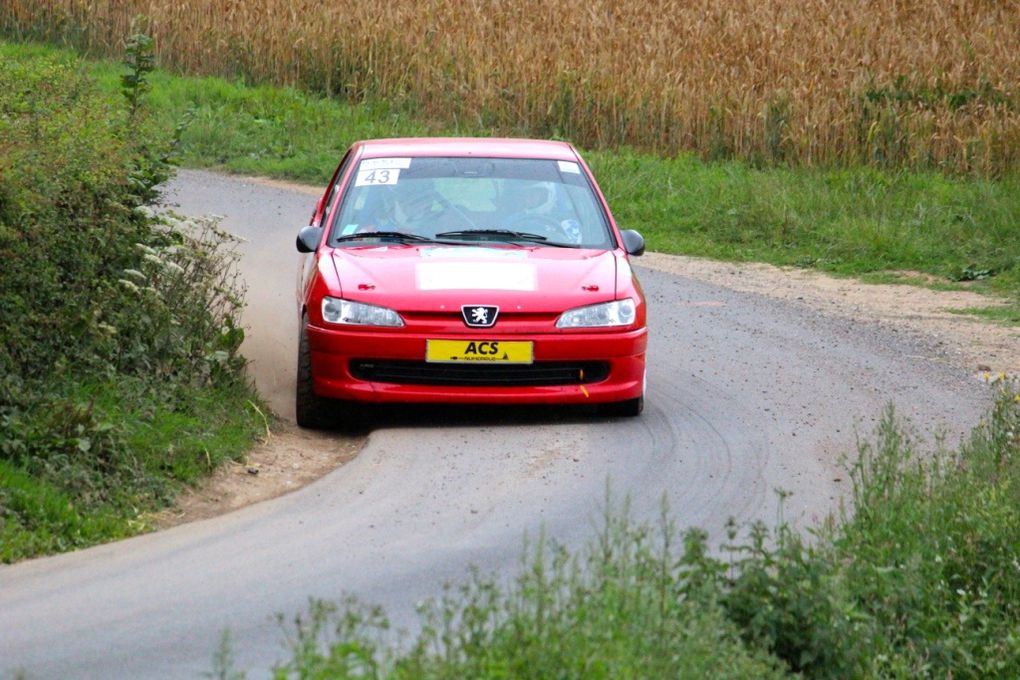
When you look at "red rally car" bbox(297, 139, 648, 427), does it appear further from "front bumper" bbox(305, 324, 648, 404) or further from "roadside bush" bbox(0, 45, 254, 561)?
"roadside bush" bbox(0, 45, 254, 561)

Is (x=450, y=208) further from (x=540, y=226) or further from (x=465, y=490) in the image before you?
(x=465, y=490)

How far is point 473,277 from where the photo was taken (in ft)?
32.4

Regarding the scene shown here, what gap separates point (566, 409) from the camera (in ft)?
34.6

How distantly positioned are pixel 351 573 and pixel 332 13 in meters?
19.9

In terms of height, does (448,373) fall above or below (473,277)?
below

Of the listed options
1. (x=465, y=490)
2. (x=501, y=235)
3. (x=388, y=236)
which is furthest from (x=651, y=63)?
(x=465, y=490)

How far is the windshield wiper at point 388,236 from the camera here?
1055cm

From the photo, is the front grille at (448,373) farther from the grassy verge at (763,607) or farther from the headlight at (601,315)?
the grassy verge at (763,607)

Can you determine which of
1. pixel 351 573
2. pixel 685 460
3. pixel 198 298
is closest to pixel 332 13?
pixel 198 298

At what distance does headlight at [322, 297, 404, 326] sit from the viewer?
966 cm

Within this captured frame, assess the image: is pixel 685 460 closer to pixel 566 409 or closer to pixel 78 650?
pixel 566 409

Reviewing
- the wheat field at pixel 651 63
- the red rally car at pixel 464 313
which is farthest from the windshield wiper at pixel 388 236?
the wheat field at pixel 651 63

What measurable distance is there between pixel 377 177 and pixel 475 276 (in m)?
1.52

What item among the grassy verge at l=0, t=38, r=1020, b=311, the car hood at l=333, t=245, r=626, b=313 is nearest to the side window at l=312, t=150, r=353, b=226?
the car hood at l=333, t=245, r=626, b=313
